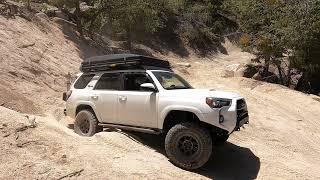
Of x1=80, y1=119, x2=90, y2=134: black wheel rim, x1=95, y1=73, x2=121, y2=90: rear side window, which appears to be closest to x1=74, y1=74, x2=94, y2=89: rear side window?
x1=95, y1=73, x2=121, y2=90: rear side window

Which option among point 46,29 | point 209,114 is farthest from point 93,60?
point 46,29

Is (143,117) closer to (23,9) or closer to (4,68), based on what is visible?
(4,68)

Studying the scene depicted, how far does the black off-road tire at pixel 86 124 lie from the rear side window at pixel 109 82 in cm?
71

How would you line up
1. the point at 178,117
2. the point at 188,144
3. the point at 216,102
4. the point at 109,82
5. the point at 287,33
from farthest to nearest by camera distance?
the point at 287,33
the point at 109,82
the point at 178,117
the point at 188,144
the point at 216,102

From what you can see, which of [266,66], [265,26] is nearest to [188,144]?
[265,26]

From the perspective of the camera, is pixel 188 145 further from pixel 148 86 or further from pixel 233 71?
pixel 233 71

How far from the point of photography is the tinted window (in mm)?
9423

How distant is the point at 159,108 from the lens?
344 inches

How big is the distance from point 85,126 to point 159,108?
2.46 meters

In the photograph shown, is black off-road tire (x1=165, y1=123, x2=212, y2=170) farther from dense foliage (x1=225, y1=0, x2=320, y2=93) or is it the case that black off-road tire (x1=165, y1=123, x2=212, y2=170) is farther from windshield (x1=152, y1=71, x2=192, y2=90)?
dense foliage (x1=225, y1=0, x2=320, y2=93)

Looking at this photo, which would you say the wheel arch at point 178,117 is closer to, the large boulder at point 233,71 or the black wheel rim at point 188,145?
the black wheel rim at point 188,145

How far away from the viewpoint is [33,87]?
1343cm

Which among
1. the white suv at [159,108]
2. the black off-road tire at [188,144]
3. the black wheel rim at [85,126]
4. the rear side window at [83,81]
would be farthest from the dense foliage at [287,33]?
the black off-road tire at [188,144]

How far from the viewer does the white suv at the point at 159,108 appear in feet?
26.9
